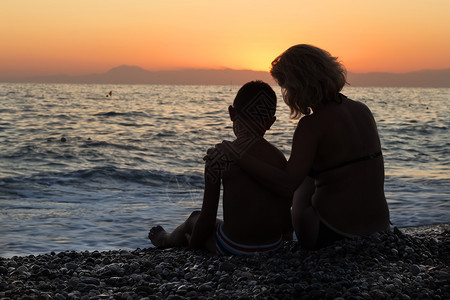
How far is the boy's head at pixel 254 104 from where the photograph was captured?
3.61m

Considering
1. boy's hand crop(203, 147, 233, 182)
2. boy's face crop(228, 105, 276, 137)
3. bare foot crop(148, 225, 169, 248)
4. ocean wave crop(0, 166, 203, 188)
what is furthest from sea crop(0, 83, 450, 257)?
boy's face crop(228, 105, 276, 137)

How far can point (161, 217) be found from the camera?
7.40 meters

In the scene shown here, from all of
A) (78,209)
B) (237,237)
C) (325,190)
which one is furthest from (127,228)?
(325,190)

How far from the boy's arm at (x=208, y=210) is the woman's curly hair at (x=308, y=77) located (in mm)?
764

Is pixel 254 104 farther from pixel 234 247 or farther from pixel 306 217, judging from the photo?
pixel 234 247

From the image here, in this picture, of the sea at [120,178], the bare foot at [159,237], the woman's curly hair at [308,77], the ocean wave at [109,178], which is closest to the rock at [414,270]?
the woman's curly hair at [308,77]

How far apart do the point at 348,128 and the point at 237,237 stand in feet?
3.92

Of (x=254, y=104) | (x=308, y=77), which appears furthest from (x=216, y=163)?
(x=308, y=77)

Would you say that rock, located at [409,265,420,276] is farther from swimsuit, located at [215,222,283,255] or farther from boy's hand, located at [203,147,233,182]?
boy's hand, located at [203,147,233,182]

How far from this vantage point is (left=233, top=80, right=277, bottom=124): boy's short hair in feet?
11.8

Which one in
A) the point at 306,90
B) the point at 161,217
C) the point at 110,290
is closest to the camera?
the point at 110,290

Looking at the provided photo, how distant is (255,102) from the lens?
361 centimetres

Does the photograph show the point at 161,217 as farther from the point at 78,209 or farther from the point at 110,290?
the point at 110,290

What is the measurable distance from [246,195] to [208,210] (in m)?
0.33
